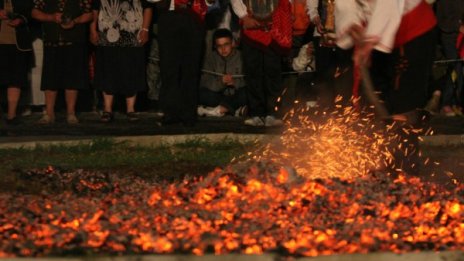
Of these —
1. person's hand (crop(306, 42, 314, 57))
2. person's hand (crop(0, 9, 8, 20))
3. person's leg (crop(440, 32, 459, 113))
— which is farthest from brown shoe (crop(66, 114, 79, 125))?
→ person's leg (crop(440, 32, 459, 113))

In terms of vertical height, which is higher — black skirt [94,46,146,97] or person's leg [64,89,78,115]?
black skirt [94,46,146,97]

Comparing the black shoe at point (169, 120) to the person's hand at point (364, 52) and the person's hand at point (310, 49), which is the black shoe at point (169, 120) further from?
the person's hand at point (364, 52)

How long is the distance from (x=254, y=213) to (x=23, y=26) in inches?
292

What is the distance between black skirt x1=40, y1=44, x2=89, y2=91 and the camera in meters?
14.7

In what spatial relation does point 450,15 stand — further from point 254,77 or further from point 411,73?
point 411,73

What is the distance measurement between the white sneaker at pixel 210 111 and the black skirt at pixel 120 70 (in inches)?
35.9

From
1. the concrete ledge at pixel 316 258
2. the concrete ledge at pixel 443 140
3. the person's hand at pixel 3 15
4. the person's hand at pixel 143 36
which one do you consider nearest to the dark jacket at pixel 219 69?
the person's hand at pixel 143 36

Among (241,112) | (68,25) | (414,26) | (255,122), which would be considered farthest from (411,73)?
(241,112)

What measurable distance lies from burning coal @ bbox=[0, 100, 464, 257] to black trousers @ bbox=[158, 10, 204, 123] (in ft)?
15.5

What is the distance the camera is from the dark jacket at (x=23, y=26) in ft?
47.4

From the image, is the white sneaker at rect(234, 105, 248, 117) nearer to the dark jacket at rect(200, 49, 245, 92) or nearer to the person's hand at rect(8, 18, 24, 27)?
the dark jacket at rect(200, 49, 245, 92)

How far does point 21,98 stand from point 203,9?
10.6 ft

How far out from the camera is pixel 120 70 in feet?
50.4

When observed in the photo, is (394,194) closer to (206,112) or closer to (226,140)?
(226,140)
